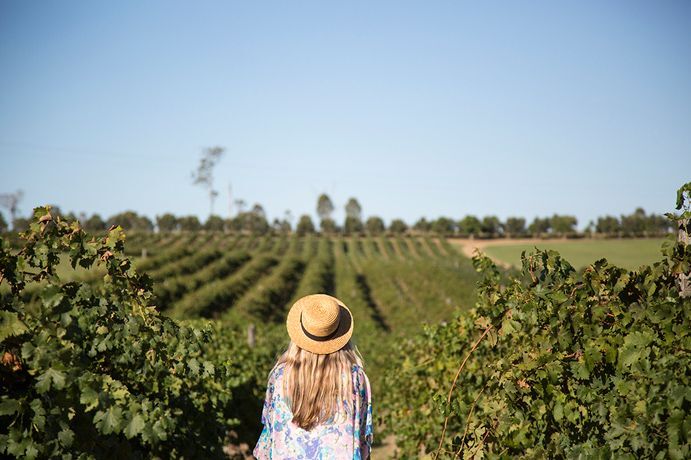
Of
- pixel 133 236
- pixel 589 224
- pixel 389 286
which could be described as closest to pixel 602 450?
pixel 389 286

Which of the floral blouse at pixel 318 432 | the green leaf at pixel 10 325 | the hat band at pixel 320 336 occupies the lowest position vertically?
the floral blouse at pixel 318 432

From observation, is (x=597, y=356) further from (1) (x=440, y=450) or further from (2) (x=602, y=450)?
(1) (x=440, y=450)

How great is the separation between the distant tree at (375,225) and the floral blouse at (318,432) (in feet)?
319

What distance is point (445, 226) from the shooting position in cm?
9669

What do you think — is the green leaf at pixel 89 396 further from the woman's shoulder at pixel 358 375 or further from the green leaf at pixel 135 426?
the woman's shoulder at pixel 358 375

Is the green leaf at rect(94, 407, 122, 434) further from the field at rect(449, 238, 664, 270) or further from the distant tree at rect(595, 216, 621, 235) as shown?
the distant tree at rect(595, 216, 621, 235)

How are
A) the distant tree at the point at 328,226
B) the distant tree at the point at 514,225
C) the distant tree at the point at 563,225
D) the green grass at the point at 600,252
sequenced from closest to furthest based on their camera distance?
1. the green grass at the point at 600,252
2. the distant tree at the point at 563,225
3. the distant tree at the point at 514,225
4. the distant tree at the point at 328,226

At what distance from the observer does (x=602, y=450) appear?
2998 millimetres

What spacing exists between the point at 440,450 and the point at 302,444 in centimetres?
119

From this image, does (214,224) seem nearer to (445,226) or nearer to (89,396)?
(445,226)

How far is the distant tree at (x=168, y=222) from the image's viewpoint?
302 feet

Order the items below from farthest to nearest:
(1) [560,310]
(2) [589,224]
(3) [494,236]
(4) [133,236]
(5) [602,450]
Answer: (3) [494,236], (2) [589,224], (4) [133,236], (1) [560,310], (5) [602,450]

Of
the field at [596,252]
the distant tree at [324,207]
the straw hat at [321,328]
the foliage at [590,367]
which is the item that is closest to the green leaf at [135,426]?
the straw hat at [321,328]

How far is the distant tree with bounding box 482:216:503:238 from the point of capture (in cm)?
9223
